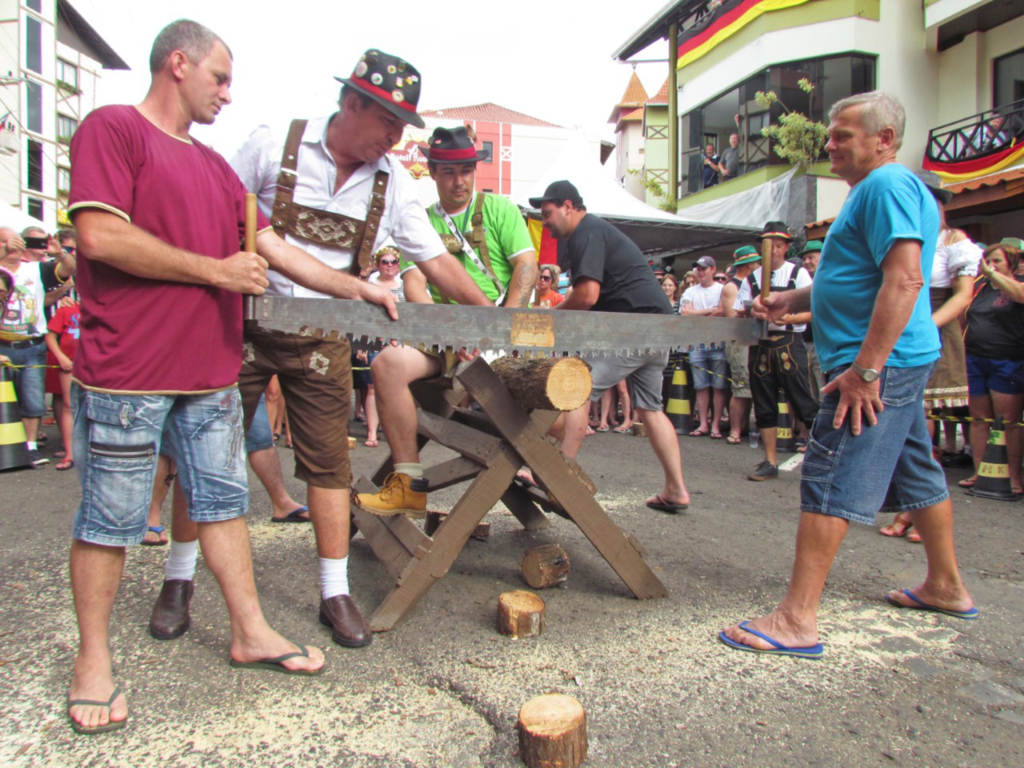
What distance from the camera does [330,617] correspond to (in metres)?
2.71

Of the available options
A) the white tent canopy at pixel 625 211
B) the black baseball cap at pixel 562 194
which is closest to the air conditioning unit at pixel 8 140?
the white tent canopy at pixel 625 211

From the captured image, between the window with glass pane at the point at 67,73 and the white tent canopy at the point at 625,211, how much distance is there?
2996 centimetres

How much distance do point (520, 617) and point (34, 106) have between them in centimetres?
3629

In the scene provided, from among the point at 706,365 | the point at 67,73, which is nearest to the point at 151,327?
the point at 706,365

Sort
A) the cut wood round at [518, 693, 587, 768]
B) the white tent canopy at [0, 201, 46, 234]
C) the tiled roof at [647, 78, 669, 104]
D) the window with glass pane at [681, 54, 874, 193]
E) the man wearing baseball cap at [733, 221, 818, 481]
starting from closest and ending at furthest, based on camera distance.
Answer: the cut wood round at [518, 693, 587, 768]
the man wearing baseball cap at [733, 221, 818, 481]
the white tent canopy at [0, 201, 46, 234]
the window with glass pane at [681, 54, 874, 193]
the tiled roof at [647, 78, 669, 104]

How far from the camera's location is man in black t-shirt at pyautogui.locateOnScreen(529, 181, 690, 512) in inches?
177

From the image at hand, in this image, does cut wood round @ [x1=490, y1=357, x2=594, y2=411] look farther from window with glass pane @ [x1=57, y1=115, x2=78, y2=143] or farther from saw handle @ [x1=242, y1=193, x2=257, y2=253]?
window with glass pane @ [x1=57, y1=115, x2=78, y2=143]

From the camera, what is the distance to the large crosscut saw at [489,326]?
2.33m

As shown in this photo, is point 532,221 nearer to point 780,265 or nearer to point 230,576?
point 780,265

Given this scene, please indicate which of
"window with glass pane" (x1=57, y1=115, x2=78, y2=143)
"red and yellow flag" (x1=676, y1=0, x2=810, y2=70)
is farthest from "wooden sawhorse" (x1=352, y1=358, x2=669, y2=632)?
"window with glass pane" (x1=57, y1=115, x2=78, y2=143)

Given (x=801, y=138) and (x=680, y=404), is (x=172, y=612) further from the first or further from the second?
(x=801, y=138)

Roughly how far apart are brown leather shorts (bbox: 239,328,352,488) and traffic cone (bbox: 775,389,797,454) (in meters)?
5.16

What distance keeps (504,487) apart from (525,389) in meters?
0.42

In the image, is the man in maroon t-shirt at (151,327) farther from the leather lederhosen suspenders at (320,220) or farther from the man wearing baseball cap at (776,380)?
the man wearing baseball cap at (776,380)
